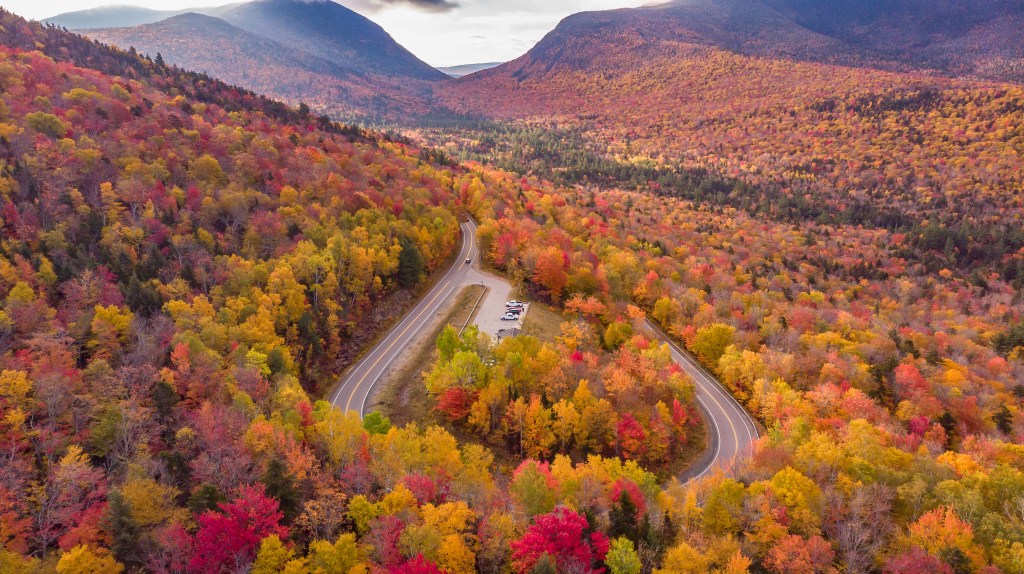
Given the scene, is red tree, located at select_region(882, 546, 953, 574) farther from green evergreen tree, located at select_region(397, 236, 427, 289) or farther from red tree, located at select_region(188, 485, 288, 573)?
green evergreen tree, located at select_region(397, 236, 427, 289)

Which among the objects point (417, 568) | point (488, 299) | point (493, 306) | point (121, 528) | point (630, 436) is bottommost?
point (630, 436)

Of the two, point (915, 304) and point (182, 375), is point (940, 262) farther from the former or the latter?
point (182, 375)

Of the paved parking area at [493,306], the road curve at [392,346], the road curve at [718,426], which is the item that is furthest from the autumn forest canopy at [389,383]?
the paved parking area at [493,306]

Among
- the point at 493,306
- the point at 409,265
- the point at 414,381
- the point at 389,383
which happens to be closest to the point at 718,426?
the point at 493,306

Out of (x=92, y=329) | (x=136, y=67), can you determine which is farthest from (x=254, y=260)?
(x=136, y=67)

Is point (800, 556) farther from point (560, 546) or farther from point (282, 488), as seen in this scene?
point (282, 488)

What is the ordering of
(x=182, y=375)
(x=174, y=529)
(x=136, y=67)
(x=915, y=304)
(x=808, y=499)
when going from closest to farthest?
1. (x=174, y=529)
2. (x=808, y=499)
3. (x=182, y=375)
4. (x=136, y=67)
5. (x=915, y=304)
